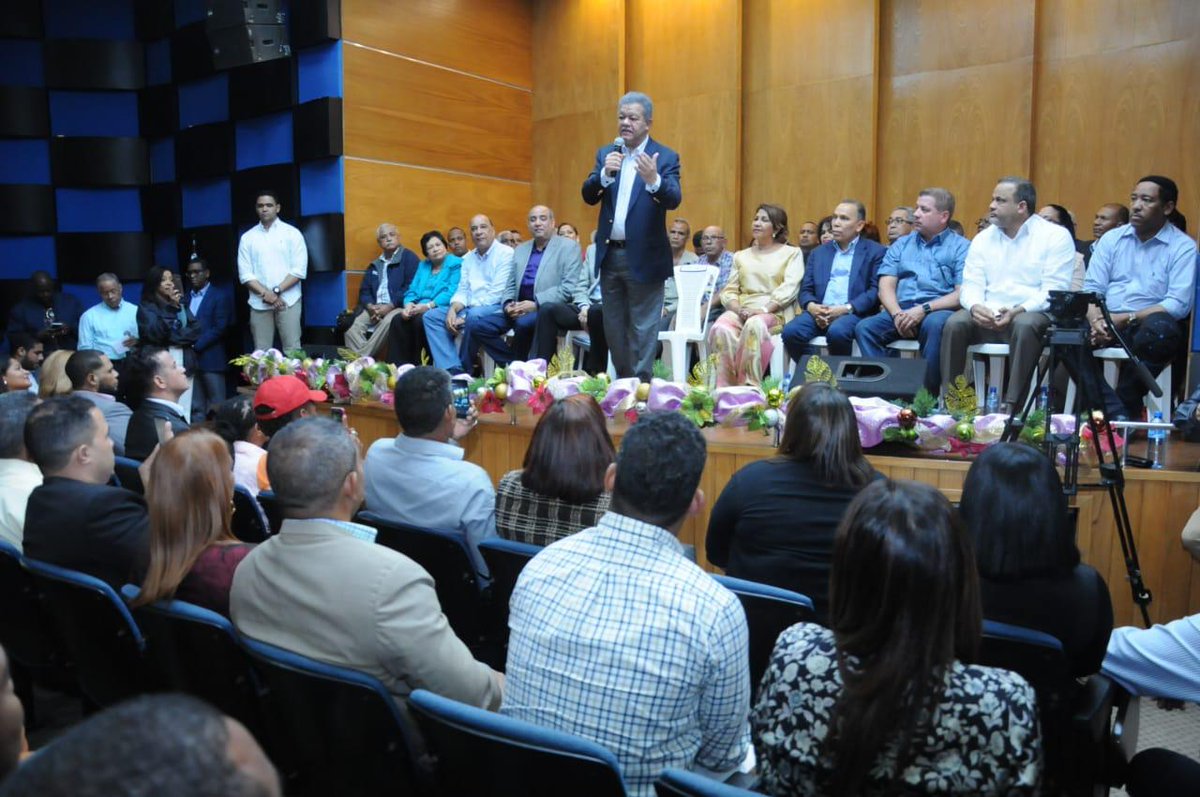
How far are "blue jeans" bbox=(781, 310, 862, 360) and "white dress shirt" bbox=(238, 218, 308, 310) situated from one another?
13.4ft

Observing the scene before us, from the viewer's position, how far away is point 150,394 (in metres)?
3.55

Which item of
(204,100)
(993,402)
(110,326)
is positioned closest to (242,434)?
(993,402)

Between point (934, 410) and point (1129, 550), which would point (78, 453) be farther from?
point (1129, 550)

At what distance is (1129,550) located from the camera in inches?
117

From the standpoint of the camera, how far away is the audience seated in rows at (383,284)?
23.4 ft

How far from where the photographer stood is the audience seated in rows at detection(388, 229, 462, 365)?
6.83m

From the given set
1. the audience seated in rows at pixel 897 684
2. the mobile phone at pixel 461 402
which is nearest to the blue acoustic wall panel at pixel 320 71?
the mobile phone at pixel 461 402

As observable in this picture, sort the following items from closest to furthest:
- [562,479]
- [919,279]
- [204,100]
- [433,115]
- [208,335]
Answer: [562,479]
[919,279]
[208,335]
[433,115]
[204,100]

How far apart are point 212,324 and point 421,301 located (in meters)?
2.04

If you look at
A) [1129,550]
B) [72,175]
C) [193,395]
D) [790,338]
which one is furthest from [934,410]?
[72,175]

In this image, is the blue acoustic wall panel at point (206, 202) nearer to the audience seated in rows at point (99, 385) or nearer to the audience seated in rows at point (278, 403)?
the audience seated in rows at point (99, 385)

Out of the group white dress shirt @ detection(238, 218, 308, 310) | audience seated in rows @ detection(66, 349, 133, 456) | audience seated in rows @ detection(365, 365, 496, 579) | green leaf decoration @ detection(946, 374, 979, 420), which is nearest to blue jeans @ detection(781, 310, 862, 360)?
green leaf decoration @ detection(946, 374, 979, 420)

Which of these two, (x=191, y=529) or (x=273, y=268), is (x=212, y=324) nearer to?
(x=273, y=268)

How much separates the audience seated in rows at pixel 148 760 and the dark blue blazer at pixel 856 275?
16.2 feet
